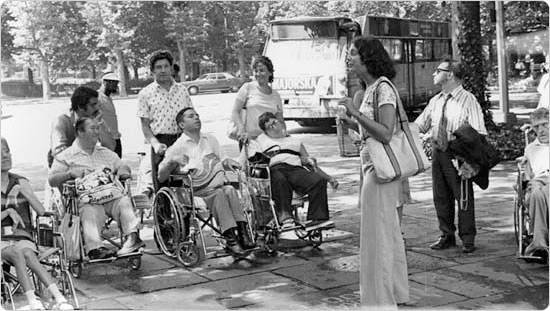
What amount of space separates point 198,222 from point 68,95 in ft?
5.10

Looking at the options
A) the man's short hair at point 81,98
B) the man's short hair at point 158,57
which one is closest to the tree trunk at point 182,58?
the man's short hair at point 158,57

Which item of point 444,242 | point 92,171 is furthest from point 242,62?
point 444,242

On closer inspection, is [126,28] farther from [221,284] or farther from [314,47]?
[314,47]

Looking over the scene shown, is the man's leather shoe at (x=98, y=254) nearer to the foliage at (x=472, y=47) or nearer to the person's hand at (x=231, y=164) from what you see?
the person's hand at (x=231, y=164)

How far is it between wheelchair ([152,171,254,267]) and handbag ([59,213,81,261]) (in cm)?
82

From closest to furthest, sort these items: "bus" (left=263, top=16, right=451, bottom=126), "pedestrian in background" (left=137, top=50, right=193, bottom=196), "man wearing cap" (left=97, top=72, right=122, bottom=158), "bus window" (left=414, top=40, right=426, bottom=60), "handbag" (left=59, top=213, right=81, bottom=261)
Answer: "handbag" (left=59, top=213, right=81, bottom=261)
"pedestrian in background" (left=137, top=50, right=193, bottom=196)
"man wearing cap" (left=97, top=72, right=122, bottom=158)
"bus" (left=263, top=16, right=451, bottom=126)
"bus window" (left=414, top=40, right=426, bottom=60)

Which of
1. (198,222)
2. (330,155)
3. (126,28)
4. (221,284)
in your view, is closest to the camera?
(221,284)

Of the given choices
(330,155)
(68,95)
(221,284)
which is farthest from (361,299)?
(330,155)

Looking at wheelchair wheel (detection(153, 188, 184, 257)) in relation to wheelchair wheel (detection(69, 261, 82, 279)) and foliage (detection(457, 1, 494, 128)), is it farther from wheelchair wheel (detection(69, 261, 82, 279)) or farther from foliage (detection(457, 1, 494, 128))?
foliage (detection(457, 1, 494, 128))

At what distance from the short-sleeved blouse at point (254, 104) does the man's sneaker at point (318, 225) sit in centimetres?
94

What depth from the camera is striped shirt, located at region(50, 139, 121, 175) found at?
5.65m

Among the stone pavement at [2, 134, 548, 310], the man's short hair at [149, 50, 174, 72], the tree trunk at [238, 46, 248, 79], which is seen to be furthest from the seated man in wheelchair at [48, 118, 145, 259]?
the tree trunk at [238, 46, 248, 79]

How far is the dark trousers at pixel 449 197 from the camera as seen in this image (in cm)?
606

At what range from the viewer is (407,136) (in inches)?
177
